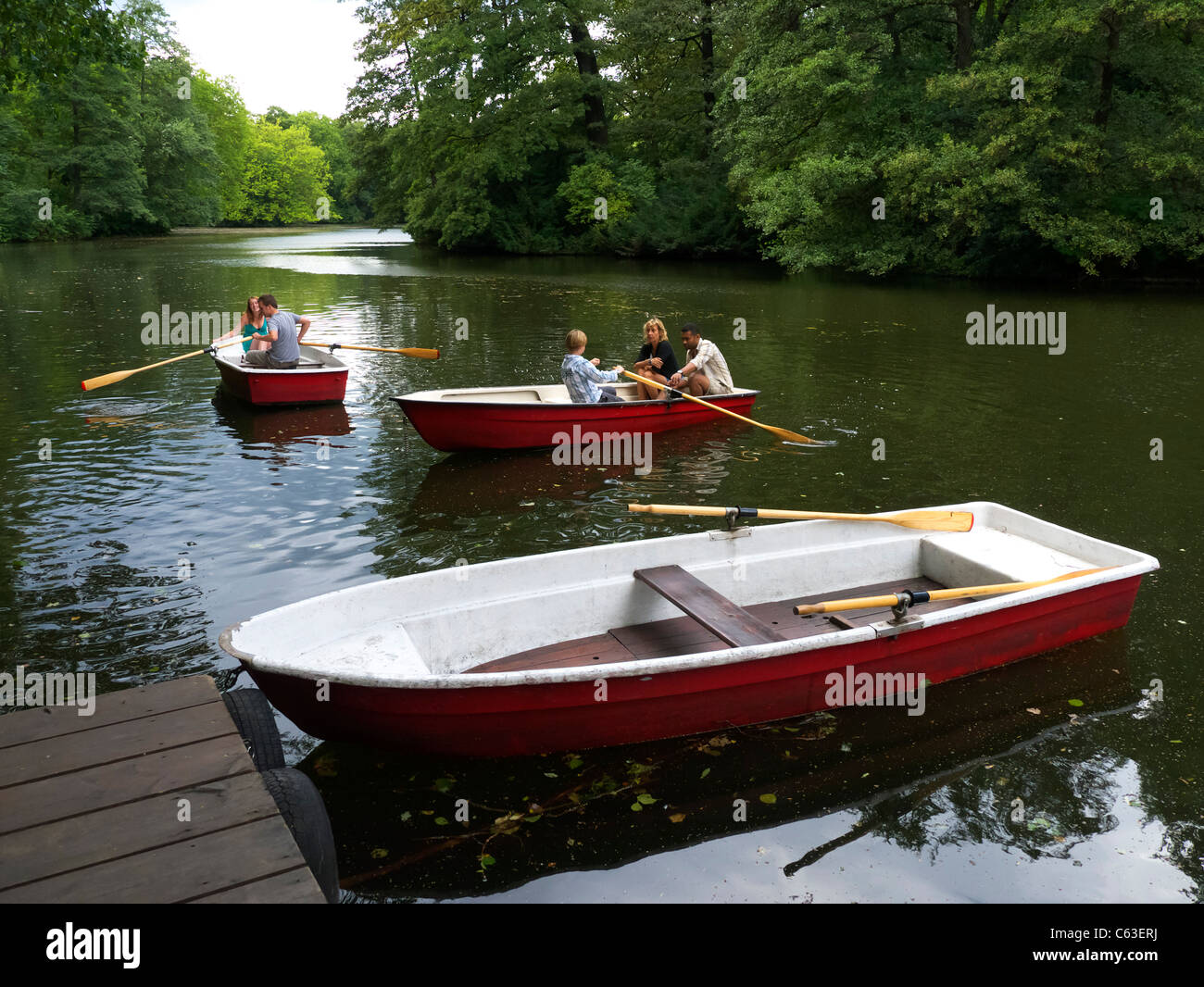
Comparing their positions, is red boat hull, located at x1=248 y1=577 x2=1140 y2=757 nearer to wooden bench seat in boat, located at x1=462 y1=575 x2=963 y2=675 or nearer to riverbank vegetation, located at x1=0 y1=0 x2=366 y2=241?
wooden bench seat in boat, located at x1=462 y1=575 x2=963 y2=675

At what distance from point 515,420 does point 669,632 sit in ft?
16.3

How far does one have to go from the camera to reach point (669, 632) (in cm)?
602

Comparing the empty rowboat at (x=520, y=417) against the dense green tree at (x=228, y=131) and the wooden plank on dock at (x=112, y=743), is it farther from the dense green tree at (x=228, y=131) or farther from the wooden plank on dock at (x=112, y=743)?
the dense green tree at (x=228, y=131)

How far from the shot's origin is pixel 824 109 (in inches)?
1111

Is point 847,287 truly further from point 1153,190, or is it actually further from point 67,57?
point 67,57

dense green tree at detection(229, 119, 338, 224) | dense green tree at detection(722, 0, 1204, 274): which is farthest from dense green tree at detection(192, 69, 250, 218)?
dense green tree at detection(722, 0, 1204, 274)

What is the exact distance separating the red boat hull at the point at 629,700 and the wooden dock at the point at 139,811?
0.71 metres

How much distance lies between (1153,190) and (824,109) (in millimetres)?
9167

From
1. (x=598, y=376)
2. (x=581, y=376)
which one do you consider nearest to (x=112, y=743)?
(x=581, y=376)

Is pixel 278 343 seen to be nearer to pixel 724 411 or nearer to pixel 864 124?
pixel 724 411

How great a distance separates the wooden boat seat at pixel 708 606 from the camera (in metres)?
5.27

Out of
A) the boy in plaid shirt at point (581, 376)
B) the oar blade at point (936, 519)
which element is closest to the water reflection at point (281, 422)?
the boy in plaid shirt at point (581, 376)

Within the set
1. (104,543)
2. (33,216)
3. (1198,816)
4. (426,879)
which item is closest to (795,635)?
(1198,816)

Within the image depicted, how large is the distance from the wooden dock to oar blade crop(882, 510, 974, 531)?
15.9 ft
